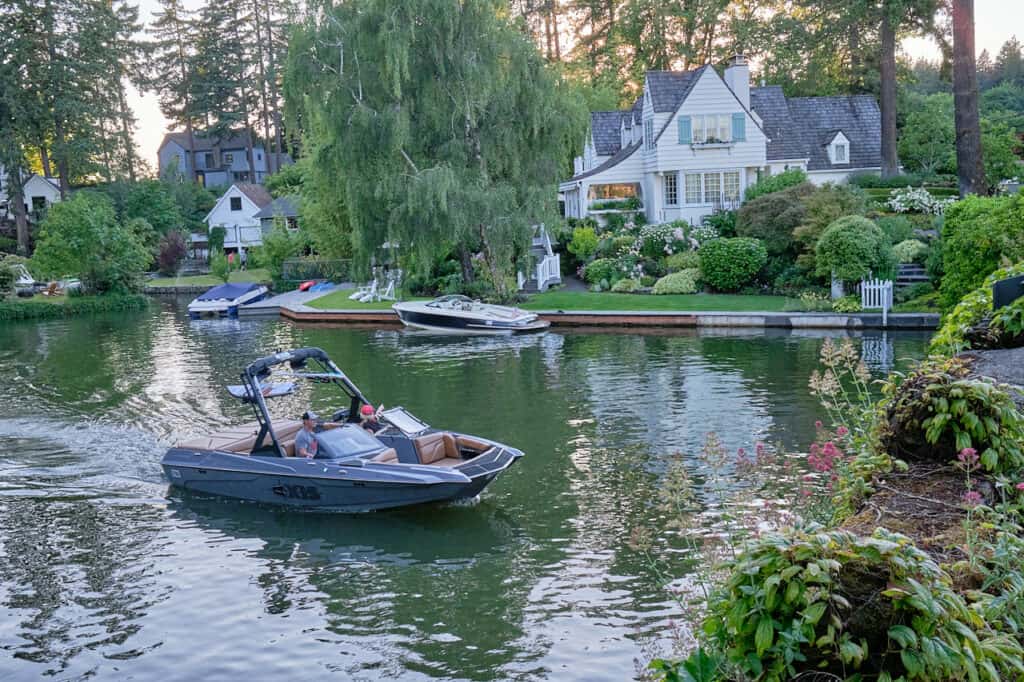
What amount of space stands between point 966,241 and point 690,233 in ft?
66.9

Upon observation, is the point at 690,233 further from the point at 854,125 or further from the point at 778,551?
the point at 778,551

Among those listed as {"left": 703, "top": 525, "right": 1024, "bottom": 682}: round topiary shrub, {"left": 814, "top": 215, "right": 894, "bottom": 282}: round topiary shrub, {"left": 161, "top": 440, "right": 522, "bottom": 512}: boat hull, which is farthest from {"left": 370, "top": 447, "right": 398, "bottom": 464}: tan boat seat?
{"left": 814, "top": 215, "right": 894, "bottom": 282}: round topiary shrub

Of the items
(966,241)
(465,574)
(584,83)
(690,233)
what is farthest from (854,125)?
(465,574)

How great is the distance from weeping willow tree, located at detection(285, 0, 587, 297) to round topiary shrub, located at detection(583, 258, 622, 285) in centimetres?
449

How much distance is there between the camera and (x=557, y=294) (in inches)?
1544

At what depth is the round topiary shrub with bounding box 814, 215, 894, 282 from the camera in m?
32.5

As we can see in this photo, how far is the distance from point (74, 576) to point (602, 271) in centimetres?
3024

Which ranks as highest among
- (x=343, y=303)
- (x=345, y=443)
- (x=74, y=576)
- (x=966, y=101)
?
(x=966, y=101)

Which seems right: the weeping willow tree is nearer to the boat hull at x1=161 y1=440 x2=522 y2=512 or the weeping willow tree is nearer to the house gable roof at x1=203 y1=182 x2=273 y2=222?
the boat hull at x1=161 y1=440 x2=522 y2=512

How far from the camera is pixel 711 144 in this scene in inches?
1779

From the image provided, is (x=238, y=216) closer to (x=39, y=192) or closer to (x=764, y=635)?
(x=39, y=192)

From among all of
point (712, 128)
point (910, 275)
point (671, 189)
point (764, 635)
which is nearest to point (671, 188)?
point (671, 189)

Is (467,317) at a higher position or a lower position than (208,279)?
lower

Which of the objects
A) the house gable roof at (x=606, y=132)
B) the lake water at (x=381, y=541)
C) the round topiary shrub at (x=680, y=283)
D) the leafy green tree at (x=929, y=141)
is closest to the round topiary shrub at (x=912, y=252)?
the round topiary shrub at (x=680, y=283)
